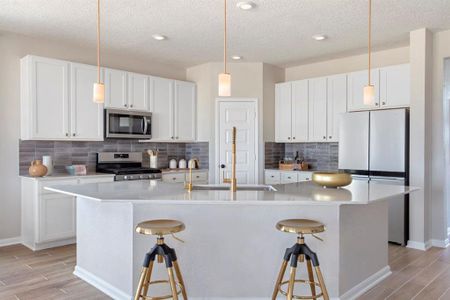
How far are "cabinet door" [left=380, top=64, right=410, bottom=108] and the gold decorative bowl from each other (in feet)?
6.69

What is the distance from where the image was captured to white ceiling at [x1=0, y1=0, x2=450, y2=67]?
350 cm

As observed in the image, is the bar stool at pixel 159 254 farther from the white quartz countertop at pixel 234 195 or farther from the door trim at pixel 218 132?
the door trim at pixel 218 132

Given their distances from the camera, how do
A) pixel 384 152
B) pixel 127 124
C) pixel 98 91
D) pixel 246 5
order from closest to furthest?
1. pixel 98 91
2. pixel 246 5
3. pixel 384 152
4. pixel 127 124

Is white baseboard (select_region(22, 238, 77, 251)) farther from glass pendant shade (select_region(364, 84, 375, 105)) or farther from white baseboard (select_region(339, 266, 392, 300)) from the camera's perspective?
glass pendant shade (select_region(364, 84, 375, 105))

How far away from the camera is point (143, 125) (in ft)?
17.3

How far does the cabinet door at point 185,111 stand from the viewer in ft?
18.9

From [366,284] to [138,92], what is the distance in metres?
3.82

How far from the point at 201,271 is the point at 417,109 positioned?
322 cm

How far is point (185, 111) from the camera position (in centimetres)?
586

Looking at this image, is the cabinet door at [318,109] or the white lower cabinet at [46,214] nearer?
the white lower cabinet at [46,214]

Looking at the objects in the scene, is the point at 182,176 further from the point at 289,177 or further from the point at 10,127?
the point at 10,127

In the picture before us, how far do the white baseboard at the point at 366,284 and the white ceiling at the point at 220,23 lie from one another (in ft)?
8.26

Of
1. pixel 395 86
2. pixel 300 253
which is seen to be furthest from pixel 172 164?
pixel 300 253

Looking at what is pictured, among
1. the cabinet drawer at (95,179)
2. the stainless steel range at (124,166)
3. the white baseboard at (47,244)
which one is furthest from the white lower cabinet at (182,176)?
the white baseboard at (47,244)
